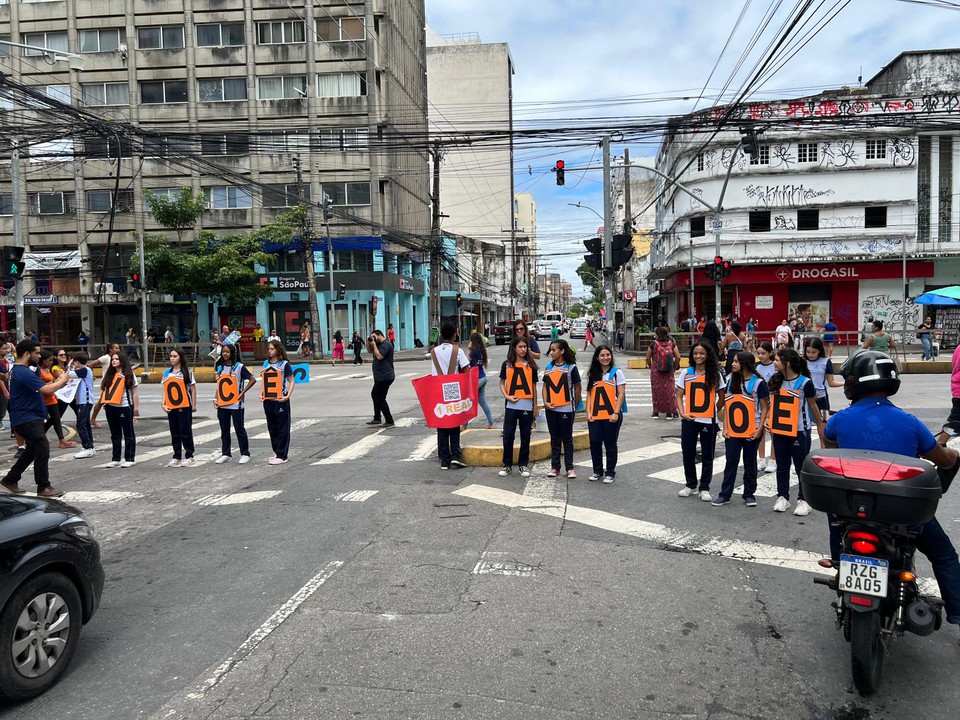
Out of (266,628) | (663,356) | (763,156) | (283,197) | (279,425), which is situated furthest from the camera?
(283,197)

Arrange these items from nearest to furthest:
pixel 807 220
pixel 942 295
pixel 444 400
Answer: pixel 444 400
pixel 942 295
pixel 807 220

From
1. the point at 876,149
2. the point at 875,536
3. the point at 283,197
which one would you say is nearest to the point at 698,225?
the point at 876,149

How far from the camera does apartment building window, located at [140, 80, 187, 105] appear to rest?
1670 inches

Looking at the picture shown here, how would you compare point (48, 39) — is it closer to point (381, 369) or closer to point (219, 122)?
point (219, 122)

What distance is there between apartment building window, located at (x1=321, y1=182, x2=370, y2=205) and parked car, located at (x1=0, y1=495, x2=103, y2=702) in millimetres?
39088

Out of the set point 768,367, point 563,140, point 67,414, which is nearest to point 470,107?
point 563,140

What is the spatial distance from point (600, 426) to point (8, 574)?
20.4 ft

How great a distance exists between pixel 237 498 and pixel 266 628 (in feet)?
13.4

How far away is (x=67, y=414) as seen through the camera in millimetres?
17766

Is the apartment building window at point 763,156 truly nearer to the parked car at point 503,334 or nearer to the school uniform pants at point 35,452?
the parked car at point 503,334

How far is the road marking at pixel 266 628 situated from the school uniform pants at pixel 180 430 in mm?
5657

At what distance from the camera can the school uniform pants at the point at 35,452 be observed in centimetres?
848

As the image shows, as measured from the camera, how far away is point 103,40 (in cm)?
4241

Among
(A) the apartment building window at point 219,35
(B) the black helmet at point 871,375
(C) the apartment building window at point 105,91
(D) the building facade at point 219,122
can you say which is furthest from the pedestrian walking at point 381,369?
(C) the apartment building window at point 105,91
